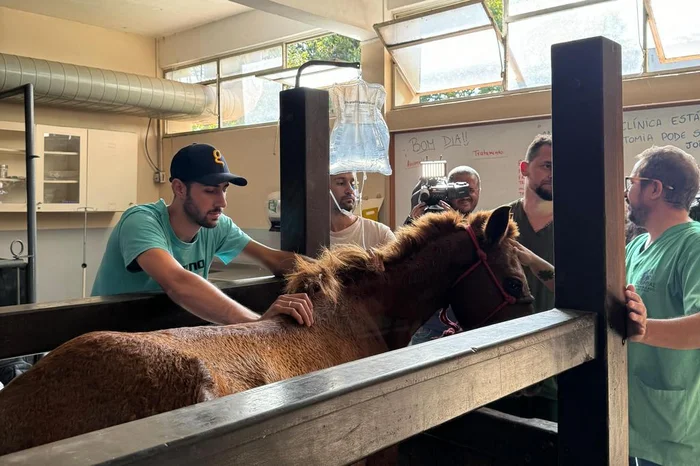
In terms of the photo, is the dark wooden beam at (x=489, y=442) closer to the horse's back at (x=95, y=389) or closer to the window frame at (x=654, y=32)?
the horse's back at (x=95, y=389)

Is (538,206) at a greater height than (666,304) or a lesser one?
greater

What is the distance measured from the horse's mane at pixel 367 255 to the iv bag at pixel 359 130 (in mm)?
1890

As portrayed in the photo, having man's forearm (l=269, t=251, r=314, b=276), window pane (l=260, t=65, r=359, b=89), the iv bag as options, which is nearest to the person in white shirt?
the iv bag

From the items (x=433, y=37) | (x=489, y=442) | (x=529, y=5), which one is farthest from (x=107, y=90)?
(x=489, y=442)

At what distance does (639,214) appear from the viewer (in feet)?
6.29

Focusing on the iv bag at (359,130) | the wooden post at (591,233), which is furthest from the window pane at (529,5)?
the wooden post at (591,233)

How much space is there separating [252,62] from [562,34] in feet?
11.4

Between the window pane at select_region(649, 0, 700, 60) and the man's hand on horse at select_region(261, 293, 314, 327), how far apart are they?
3547mm

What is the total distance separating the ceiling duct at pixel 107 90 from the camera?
577 centimetres

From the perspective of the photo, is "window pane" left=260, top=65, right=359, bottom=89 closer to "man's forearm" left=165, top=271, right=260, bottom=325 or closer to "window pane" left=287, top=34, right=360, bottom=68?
"window pane" left=287, top=34, right=360, bottom=68

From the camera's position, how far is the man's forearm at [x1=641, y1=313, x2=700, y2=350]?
1426mm

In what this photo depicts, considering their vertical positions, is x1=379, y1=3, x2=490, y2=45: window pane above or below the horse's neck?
above

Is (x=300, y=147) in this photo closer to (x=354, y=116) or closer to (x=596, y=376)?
(x=596, y=376)

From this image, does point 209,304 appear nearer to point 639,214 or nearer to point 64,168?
point 639,214
